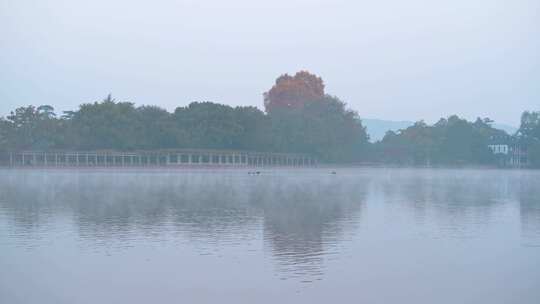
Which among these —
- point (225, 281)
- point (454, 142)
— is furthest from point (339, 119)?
point (225, 281)

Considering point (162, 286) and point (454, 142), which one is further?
point (454, 142)

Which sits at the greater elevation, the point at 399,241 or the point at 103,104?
the point at 103,104

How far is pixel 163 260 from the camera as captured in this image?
14.1m

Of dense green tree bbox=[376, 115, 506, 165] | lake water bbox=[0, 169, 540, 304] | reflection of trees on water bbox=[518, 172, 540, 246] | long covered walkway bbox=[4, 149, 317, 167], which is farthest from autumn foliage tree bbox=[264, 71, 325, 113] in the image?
lake water bbox=[0, 169, 540, 304]

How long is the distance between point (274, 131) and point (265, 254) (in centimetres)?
7069

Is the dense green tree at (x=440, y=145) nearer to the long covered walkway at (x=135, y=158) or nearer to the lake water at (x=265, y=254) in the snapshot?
the long covered walkway at (x=135, y=158)

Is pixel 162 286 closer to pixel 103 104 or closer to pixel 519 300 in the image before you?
pixel 519 300

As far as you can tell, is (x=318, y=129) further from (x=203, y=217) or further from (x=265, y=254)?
(x=265, y=254)

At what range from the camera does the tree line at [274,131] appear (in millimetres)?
76688

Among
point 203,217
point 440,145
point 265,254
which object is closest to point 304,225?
point 203,217

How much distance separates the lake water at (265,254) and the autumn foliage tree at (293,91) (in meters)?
69.0

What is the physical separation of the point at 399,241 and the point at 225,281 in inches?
253

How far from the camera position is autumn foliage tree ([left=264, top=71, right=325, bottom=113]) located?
9500cm

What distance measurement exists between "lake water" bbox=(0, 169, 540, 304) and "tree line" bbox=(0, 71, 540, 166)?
51842 mm
